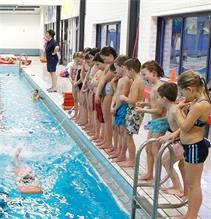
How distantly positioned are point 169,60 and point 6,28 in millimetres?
24772

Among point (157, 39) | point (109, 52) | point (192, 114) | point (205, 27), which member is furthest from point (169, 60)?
point (192, 114)

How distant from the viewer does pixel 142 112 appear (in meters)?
4.50

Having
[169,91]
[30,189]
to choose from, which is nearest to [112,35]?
[30,189]

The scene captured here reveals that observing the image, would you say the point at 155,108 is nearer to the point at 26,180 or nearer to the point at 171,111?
the point at 171,111

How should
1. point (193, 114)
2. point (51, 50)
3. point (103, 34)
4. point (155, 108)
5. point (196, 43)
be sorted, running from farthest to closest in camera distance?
point (103, 34) < point (51, 50) < point (196, 43) < point (155, 108) < point (193, 114)

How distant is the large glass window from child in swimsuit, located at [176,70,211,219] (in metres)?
4.70

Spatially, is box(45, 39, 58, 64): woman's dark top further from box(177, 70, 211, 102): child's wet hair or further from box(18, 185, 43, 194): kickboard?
box(177, 70, 211, 102): child's wet hair

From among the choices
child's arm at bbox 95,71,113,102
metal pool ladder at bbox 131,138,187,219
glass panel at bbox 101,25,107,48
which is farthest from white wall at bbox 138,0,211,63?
metal pool ladder at bbox 131,138,187,219

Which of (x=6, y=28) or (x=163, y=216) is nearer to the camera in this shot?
(x=163, y=216)

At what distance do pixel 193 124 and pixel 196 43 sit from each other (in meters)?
5.84

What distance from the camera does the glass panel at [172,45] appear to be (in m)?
9.77

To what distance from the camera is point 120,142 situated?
580 centimetres

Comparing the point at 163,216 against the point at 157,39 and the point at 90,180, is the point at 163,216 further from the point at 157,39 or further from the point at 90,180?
the point at 157,39

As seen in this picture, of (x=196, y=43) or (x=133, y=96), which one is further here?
→ (x=196, y=43)
